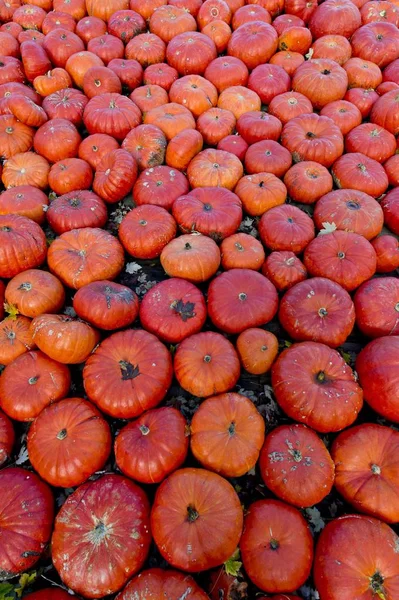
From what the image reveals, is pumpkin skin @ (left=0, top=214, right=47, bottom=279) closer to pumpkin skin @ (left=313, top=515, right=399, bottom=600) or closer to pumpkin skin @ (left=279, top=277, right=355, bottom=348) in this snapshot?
pumpkin skin @ (left=279, top=277, right=355, bottom=348)

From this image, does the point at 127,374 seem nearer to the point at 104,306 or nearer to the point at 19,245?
the point at 104,306

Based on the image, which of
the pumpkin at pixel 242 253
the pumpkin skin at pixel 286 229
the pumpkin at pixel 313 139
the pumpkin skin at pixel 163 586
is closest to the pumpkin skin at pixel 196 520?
the pumpkin skin at pixel 163 586

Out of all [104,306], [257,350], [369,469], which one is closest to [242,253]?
[257,350]

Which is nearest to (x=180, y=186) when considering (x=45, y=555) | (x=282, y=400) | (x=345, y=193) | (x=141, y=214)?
(x=141, y=214)

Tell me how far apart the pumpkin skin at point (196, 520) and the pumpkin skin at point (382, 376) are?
1367 mm

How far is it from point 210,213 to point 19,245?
1.91 meters

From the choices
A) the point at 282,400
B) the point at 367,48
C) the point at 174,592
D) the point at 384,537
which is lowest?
the point at 174,592

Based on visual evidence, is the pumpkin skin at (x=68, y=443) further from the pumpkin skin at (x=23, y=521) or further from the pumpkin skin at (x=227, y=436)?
the pumpkin skin at (x=227, y=436)

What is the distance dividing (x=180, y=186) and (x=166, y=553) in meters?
3.44

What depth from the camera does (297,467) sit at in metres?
2.58

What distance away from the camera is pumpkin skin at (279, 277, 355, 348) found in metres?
3.22

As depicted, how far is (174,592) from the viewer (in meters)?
2.23

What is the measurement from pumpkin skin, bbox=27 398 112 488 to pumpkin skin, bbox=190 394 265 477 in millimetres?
708

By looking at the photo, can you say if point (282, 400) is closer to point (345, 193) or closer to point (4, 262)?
point (345, 193)
